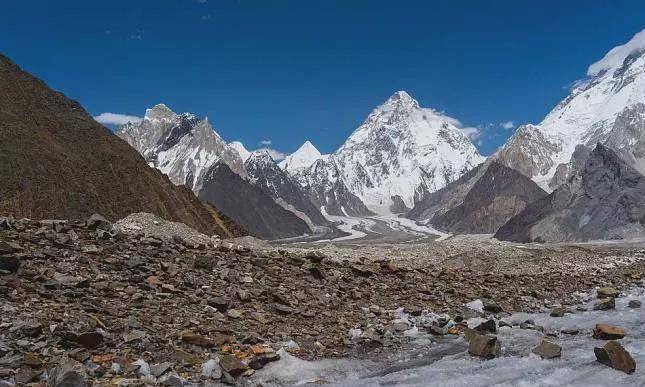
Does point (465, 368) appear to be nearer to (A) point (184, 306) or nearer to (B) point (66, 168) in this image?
(A) point (184, 306)

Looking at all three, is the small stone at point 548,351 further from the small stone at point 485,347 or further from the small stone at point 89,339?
the small stone at point 89,339

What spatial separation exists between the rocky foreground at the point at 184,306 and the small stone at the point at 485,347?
0.20 ft

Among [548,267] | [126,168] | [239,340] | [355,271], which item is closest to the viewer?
[239,340]

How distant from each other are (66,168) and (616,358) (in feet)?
223

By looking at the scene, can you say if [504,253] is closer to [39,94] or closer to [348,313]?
[348,313]

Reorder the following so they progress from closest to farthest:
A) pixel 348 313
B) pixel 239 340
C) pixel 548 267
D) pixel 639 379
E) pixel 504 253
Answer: pixel 639 379 < pixel 239 340 < pixel 348 313 < pixel 548 267 < pixel 504 253

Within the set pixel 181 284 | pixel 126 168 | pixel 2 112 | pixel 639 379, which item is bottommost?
pixel 639 379

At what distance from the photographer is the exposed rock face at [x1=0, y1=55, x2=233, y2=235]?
198 feet

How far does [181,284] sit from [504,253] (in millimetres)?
33182

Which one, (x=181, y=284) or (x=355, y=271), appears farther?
(x=355, y=271)

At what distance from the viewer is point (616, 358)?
11.4 metres

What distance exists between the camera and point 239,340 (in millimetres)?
12836

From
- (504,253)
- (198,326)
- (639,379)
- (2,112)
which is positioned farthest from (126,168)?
(639,379)

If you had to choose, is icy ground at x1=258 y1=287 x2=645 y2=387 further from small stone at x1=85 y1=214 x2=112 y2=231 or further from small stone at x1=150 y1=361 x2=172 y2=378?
small stone at x1=85 y1=214 x2=112 y2=231
